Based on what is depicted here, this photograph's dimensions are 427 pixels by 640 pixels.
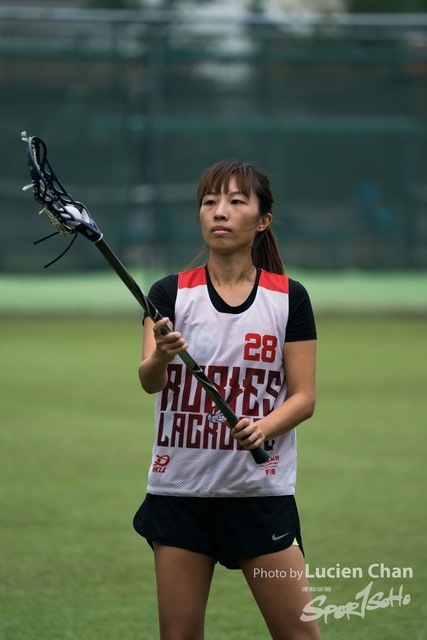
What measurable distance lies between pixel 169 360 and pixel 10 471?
3.19 m

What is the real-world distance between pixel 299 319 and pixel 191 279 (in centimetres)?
29

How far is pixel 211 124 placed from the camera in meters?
11.4

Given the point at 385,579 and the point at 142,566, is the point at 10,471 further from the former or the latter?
the point at 385,579

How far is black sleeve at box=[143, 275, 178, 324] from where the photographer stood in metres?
2.57

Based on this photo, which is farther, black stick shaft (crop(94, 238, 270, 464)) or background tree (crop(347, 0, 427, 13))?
background tree (crop(347, 0, 427, 13))

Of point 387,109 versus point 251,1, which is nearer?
point 387,109

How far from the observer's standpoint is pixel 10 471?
5.35 metres

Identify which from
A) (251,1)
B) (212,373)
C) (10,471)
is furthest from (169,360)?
(251,1)

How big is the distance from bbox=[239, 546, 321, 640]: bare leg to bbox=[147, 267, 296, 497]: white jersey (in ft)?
0.54

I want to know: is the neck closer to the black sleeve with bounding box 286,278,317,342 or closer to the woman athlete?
the woman athlete

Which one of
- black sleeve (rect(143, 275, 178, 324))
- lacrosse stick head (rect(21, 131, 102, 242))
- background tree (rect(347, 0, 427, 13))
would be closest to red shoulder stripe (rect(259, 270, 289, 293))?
black sleeve (rect(143, 275, 178, 324))

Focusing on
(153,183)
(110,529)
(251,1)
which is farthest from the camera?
(251,1)

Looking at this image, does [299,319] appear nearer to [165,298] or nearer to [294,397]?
[294,397]

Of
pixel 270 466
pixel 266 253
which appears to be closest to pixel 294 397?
pixel 270 466
